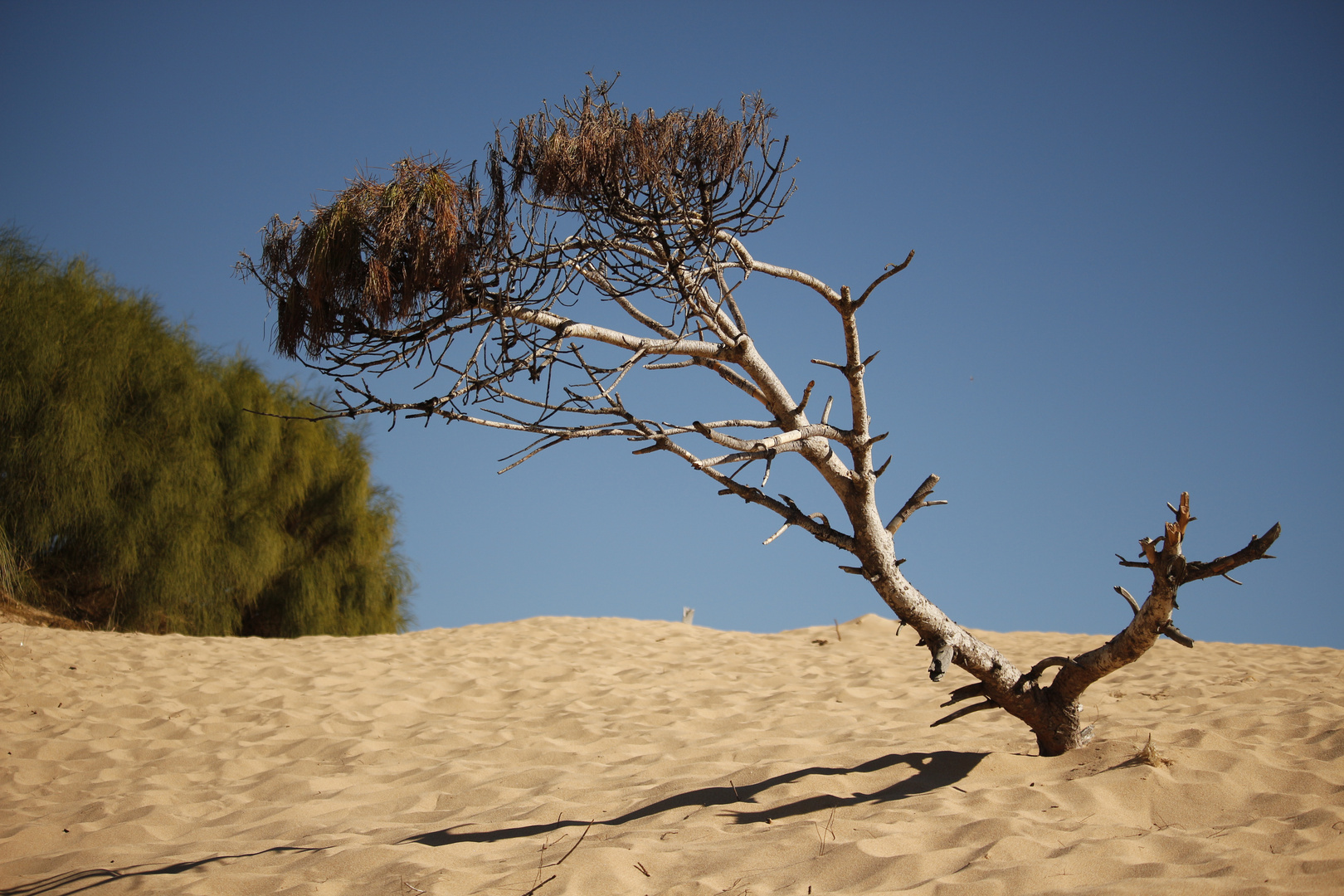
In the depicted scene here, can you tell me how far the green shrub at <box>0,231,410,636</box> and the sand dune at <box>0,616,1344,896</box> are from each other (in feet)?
7.52

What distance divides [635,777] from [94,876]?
242 centimetres

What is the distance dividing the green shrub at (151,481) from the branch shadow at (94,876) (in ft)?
22.5

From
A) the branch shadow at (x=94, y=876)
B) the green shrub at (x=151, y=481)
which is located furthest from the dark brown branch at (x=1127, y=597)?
the green shrub at (x=151, y=481)

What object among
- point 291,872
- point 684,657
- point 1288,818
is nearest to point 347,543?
point 684,657

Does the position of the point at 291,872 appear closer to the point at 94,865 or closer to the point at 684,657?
the point at 94,865

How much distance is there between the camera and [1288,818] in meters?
3.02

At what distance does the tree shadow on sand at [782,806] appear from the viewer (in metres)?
3.66

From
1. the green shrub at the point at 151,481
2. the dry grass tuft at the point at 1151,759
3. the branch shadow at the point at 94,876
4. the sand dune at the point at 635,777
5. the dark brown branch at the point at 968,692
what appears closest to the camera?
the sand dune at the point at 635,777

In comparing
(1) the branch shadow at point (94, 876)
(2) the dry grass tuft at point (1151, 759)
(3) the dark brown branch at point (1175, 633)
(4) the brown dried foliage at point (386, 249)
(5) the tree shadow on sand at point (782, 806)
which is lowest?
(1) the branch shadow at point (94, 876)

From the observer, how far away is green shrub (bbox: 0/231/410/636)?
388 inches

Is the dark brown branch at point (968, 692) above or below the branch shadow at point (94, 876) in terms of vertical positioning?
above

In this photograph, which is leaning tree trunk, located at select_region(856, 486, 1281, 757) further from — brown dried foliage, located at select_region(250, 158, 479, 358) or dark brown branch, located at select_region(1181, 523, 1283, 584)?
brown dried foliage, located at select_region(250, 158, 479, 358)

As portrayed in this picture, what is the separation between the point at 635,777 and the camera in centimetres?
451

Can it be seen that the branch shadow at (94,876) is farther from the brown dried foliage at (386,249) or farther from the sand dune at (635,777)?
the brown dried foliage at (386,249)
